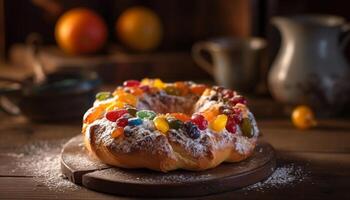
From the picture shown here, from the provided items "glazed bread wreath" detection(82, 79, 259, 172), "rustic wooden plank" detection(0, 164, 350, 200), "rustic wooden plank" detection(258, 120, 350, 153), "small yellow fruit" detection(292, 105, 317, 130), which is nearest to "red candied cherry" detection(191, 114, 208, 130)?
"glazed bread wreath" detection(82, 79, 259, 172)

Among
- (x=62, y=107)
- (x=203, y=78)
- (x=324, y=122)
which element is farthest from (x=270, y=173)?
(x=203, y=78)

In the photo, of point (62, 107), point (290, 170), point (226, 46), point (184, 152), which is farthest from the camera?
point (226, 46)

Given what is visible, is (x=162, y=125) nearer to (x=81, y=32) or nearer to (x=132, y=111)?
(x=132, y=111)

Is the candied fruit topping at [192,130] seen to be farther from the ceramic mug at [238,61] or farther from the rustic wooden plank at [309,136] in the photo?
the ceramic mug at [238,61]

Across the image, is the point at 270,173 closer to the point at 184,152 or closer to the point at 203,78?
the point at 184,152

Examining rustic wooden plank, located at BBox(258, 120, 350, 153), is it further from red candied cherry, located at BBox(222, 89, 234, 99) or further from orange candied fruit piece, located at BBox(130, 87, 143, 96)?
orange candied fruit piece, located at BBox(130, 87, 143, 96)

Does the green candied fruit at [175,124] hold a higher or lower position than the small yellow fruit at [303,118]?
higher

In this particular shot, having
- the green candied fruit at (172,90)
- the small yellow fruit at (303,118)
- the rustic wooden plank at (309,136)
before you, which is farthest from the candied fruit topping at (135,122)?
the small yellow fruit at (303,118)
